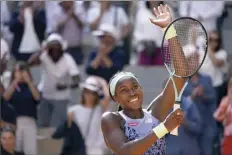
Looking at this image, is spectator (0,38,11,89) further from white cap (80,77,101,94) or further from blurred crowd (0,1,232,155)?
white cap (80,77,101,94)

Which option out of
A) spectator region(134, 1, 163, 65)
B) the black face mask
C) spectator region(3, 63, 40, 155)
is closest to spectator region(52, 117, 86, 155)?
spectator region(3, 63, 40, 155)

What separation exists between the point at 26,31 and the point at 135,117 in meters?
5.47

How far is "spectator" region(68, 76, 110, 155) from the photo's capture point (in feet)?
30.3

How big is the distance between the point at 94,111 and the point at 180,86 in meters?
4.27

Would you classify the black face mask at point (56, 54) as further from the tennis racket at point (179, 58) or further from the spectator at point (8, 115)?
the tennis racket at point (179, 58)

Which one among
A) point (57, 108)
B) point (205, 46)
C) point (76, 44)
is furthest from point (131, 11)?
point (205, 46)

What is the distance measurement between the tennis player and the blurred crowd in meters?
3.05

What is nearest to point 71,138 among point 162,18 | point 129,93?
point 162,18

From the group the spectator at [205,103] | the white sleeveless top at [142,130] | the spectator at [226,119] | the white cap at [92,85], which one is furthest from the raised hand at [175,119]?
the white cap at [92,85]

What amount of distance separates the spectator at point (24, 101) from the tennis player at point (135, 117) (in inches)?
172

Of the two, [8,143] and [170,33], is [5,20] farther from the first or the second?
[170,33]

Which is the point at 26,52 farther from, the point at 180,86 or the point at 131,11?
the point at 180,86

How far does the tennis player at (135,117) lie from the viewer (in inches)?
189

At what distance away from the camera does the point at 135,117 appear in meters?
5.06
